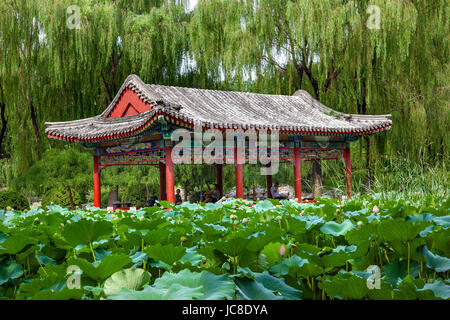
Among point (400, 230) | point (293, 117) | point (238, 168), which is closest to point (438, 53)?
point (293, 117)

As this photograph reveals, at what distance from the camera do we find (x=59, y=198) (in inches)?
509

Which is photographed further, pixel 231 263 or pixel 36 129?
pixel 36 129

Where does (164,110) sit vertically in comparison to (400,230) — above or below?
above

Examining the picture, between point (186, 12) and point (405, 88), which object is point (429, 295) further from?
point (186, 12)

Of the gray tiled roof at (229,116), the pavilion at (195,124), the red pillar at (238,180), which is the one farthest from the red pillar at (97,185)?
the red pillar at (238,180)

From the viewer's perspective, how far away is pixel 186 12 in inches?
603

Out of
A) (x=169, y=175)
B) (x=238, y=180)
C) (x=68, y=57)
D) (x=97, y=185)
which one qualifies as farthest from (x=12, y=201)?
(x=238, y=180)

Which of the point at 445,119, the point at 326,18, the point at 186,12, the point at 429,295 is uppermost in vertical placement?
the point at 186,12

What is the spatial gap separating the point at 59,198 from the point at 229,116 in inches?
234

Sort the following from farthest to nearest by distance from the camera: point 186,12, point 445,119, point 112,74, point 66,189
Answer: point 186,12 < point 112,74 < point 66,189 < point 445,119

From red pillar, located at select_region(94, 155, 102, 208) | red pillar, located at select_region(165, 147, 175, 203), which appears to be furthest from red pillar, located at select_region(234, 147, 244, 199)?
red pillar, located at select_region(94, 155, 102, 208)

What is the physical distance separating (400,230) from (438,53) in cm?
1226

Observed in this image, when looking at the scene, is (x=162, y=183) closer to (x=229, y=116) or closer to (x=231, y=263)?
(x=229, y=116)

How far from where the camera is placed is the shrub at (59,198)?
41.3 feet
